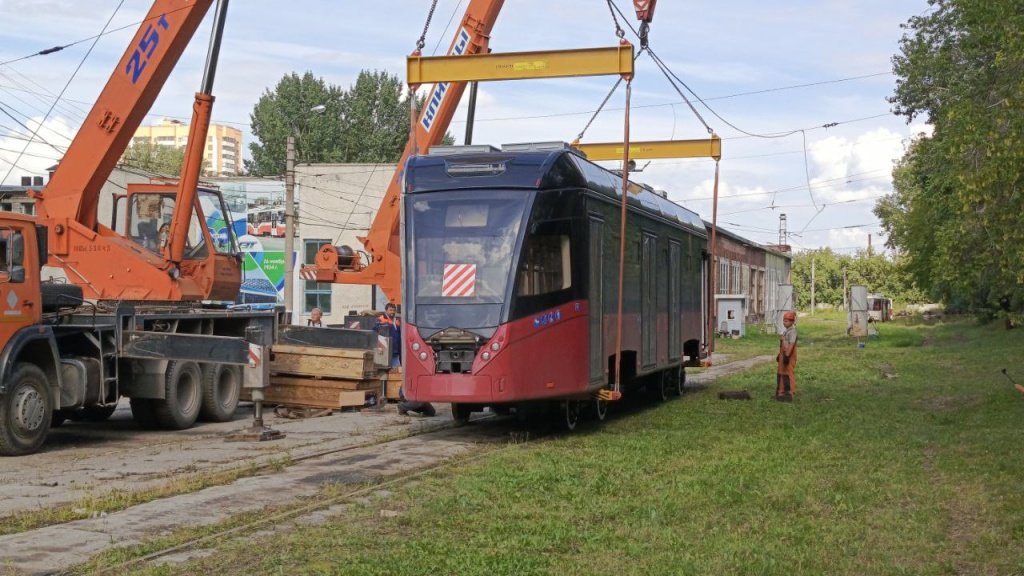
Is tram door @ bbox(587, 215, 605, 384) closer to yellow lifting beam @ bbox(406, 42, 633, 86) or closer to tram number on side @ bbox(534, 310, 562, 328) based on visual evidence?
tram number on side @ bbox(534, 310, 562, 328)

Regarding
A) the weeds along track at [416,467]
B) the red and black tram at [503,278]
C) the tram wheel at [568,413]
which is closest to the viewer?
the weeds along track at [416,467]

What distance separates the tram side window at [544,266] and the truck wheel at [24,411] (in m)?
5.73

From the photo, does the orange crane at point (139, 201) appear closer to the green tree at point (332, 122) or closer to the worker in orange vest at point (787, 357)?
the worker in orange vest at point (787, 357)

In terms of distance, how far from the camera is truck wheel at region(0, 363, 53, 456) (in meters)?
13.6

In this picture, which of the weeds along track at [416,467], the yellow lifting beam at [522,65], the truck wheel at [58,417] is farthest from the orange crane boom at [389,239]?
the truck wheel at [58,417]

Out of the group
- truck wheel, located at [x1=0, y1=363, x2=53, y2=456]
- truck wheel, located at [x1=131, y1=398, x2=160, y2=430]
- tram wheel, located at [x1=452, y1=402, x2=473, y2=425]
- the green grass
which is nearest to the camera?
the green grass

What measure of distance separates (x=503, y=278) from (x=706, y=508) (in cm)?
491

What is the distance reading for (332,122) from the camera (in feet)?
258

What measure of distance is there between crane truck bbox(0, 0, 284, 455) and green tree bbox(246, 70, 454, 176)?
59021 mm

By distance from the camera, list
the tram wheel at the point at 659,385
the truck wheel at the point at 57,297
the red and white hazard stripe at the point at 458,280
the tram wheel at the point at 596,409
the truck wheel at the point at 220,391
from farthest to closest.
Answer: the tram wheel at the point at 659,385
the truck wheel at the point at 220,391
the tram wheel at the point at 596,409
the truck wheel at the point at 57,297
the red and white hazard stripe at the point at 458,280

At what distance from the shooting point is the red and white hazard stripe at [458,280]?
14.1 meters

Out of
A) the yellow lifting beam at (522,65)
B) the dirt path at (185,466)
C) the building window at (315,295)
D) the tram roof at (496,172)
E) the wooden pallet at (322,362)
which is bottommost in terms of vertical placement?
the dirt path at (185,466)

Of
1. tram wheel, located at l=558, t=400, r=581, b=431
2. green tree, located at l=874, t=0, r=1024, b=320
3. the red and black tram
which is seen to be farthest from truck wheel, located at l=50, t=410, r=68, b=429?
green tree, located at l=874, t=0, r=1024, b=320

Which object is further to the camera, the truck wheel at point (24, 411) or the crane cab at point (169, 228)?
the crane cab at point (169, 228)
